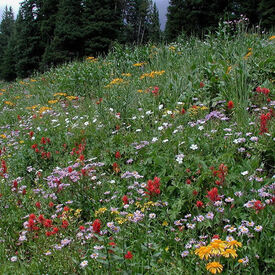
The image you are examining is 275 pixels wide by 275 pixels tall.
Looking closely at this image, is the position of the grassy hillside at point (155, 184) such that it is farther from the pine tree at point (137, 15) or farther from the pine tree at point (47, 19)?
the pine tree at point (137, 15)

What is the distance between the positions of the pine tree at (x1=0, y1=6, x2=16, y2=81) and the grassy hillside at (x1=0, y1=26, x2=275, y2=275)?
128 feet

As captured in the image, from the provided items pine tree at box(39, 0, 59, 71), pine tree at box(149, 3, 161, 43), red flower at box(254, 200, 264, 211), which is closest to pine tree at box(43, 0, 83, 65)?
pine tree at box(39, 0, 59, 71)

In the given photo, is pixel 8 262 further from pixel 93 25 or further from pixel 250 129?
pixel 93 25

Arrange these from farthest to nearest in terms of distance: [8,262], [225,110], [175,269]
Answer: [225,110] < [8,262] < [175,269]

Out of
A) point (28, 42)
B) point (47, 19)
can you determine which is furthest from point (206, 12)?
point (28, 42)

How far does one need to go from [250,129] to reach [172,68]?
3.60 m

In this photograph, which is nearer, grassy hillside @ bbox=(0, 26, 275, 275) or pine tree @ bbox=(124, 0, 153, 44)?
grassy hillside @ bbox=(0, 26, 275, 275)

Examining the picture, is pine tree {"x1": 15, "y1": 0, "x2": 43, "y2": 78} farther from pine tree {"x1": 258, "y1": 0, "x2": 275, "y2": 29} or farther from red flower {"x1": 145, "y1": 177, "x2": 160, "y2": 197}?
red flower {"x1": 145, "y1": 177, "x2": 160, "y2": 197}

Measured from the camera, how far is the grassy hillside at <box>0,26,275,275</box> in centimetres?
206

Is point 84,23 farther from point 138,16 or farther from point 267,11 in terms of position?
point 138,16

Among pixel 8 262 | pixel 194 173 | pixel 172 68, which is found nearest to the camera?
pixel 8 262

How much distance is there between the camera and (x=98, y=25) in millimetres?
31109

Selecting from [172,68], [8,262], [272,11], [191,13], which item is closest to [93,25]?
[191,13]

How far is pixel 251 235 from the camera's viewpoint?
2.02 m
